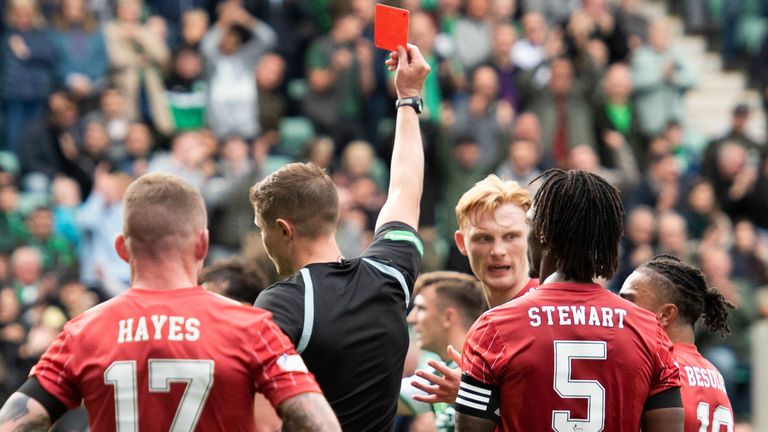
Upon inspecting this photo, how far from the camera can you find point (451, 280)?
24.1 feet

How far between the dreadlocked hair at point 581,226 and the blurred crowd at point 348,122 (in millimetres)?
8787

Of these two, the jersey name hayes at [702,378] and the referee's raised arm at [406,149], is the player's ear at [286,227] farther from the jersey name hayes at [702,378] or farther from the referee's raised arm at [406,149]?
the jersey name hayes at [702,378]

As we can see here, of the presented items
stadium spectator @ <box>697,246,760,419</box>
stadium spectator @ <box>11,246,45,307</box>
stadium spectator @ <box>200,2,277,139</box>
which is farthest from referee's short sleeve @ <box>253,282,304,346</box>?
stadium spectator @ <box>200,2,277,139</box>

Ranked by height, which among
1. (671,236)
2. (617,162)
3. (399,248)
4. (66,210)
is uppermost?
(399,248)

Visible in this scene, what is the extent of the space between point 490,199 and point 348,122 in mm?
9646

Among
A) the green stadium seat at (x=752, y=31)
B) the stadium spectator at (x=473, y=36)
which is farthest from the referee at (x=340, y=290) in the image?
the green stadium seat at (x=752, y=31)

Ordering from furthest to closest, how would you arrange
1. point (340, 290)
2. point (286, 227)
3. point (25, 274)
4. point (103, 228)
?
point (103, 228)
point (25, 274)
point (286, 227)
point (340, 290)

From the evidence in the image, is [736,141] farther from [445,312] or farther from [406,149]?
[406,149]

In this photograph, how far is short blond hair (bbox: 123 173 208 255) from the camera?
4.70 metres

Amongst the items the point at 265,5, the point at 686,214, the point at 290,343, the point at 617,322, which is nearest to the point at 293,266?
the point at 290,343

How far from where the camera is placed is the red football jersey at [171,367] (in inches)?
178

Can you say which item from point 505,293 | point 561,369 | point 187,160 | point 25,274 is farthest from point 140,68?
point 561,369

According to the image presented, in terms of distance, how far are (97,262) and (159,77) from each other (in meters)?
3.32

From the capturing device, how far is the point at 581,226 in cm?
515
